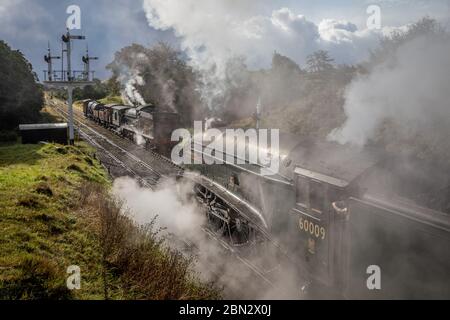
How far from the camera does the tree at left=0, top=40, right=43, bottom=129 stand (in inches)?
1099

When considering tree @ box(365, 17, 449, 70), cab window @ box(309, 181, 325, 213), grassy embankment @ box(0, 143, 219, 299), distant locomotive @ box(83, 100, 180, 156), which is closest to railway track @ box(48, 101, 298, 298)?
distant locomotive @ box(83, 100, 180, 156)

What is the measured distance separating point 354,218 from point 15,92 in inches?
1248

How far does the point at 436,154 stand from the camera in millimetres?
15031

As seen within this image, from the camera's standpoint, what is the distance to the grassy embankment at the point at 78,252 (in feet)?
19.3

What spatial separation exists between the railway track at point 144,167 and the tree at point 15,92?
16.6 feet

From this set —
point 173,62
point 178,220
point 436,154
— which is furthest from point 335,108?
point 173,62

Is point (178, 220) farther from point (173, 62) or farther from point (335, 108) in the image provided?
point (173, 62)

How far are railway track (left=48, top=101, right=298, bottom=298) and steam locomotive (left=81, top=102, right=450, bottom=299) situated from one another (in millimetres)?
888

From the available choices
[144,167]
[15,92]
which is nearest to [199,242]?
[144,167]

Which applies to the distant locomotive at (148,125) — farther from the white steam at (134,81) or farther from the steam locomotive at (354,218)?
the steam locomotive at (354,218)

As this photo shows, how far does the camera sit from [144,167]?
20.4 metres

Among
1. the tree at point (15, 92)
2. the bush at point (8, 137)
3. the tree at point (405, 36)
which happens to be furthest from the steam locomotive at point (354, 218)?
the tree at point (15, 92)

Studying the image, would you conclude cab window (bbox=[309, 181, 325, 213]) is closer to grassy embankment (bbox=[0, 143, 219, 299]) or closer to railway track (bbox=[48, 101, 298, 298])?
railway track (bbox=[48, 101, 298, 298])

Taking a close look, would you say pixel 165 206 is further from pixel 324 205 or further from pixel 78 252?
pixel 324 205
